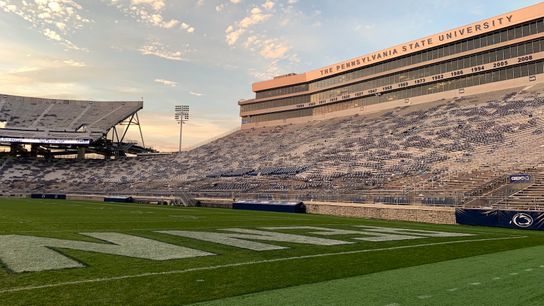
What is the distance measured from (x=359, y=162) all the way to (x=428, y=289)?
32.1m

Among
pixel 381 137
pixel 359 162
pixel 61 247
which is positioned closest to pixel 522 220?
pixel 61 247

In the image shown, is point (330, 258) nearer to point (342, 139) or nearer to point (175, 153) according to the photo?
point (342, 139)

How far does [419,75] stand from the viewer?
4947 centimetres

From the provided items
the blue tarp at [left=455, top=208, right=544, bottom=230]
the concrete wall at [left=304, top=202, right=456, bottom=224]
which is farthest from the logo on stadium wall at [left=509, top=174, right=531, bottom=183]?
the concrete wall at [left=304, top=202, right=456, bottom=224]

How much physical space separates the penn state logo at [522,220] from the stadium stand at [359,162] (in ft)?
5.56

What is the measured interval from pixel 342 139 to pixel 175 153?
29.3 m

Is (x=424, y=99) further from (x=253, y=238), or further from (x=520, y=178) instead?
(x=253, y=238)

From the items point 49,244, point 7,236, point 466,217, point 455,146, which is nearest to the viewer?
point 49,244

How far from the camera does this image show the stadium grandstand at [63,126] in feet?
204

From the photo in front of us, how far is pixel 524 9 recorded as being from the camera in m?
40.6

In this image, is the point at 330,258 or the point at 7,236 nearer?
the point at 330,258

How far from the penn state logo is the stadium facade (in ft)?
91.6

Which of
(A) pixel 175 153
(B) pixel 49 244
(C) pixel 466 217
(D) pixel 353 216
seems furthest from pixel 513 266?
(A) pixel 175 153

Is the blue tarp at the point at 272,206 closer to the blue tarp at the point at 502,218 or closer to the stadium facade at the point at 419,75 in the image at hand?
the blue tarp at the point at 502,218
